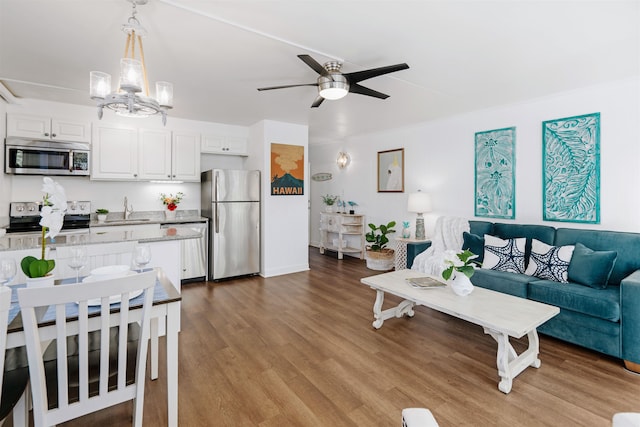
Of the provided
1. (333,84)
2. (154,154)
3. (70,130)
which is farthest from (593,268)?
(70,130)

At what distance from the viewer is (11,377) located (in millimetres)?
1315

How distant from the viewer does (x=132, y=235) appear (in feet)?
8.35

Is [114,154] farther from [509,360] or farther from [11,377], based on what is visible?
[509,360]

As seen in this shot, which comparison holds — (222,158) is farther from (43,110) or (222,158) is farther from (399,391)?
(399,391)

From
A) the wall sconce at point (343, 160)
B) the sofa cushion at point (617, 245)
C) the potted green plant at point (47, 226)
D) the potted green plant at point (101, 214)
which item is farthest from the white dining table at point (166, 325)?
the wall sconce at point (343, 160)

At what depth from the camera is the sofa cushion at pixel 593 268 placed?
103 inches

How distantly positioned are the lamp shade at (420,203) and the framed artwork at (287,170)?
1805mm

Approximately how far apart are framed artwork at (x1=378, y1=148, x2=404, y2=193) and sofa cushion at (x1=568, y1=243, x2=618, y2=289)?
114 inches

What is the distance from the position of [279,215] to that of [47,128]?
3.18 m

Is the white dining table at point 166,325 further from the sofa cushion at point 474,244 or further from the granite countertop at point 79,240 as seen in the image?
the sofa cushion at point 474,244

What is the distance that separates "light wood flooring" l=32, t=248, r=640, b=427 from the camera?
1.81 meters

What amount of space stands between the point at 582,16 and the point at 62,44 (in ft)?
12.5

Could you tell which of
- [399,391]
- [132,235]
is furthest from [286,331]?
[132,235]

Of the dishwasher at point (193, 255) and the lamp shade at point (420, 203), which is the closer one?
the dishwasher at point (193, 255)
